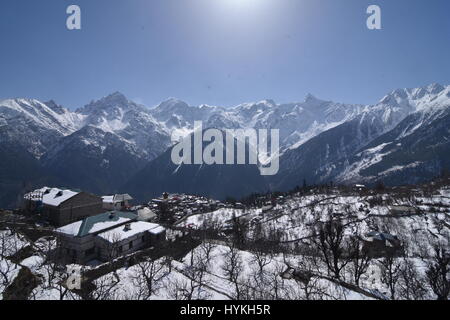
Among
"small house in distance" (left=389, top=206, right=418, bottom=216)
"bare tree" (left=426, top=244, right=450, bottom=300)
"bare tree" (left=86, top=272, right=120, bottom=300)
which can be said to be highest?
"small house in distance" (left=389, top=206, right=418, bottom=216)

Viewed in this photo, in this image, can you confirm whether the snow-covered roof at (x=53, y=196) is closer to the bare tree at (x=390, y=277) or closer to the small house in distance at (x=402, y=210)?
the bare tree at (x=390, y=277)

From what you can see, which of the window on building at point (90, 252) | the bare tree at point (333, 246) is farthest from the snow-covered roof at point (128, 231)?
the bare tree at point (333, 246)

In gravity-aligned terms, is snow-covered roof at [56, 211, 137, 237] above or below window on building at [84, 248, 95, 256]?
above

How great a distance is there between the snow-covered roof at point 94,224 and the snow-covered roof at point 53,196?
41.9 ft

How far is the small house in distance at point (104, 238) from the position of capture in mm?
40031

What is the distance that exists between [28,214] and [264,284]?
5900 centimetres

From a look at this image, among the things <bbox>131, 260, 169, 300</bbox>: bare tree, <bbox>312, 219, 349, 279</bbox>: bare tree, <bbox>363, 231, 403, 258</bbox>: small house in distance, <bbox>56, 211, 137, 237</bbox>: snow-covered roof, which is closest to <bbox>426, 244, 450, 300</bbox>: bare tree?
<bbox>312, 219, 349, 279</bbox>: bare tree

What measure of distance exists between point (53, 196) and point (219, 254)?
145 ft

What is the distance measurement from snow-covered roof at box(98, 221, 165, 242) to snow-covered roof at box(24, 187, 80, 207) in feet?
58.6

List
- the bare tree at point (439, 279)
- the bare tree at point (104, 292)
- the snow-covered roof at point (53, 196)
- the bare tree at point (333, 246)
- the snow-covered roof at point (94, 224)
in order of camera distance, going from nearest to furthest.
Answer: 1. the bare tree at point (104, 292)
2. the bare tree at point (439, 279)
3. the bare tree at point (333, 246)
4. the snow-covered roof at point (94, 224)
5. the snow-covered roof at point (53, 196)

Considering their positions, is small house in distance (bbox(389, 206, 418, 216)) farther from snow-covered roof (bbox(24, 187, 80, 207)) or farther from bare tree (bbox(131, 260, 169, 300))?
snow-covered roof (bbox(24, 187, 80, 207))

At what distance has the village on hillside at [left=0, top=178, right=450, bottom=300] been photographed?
22.4m

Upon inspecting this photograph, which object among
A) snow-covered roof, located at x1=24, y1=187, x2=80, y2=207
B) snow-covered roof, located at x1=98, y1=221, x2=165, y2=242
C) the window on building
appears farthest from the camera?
snow-covered roof, located at x1=24, y1=187, x2=80, y2=207
